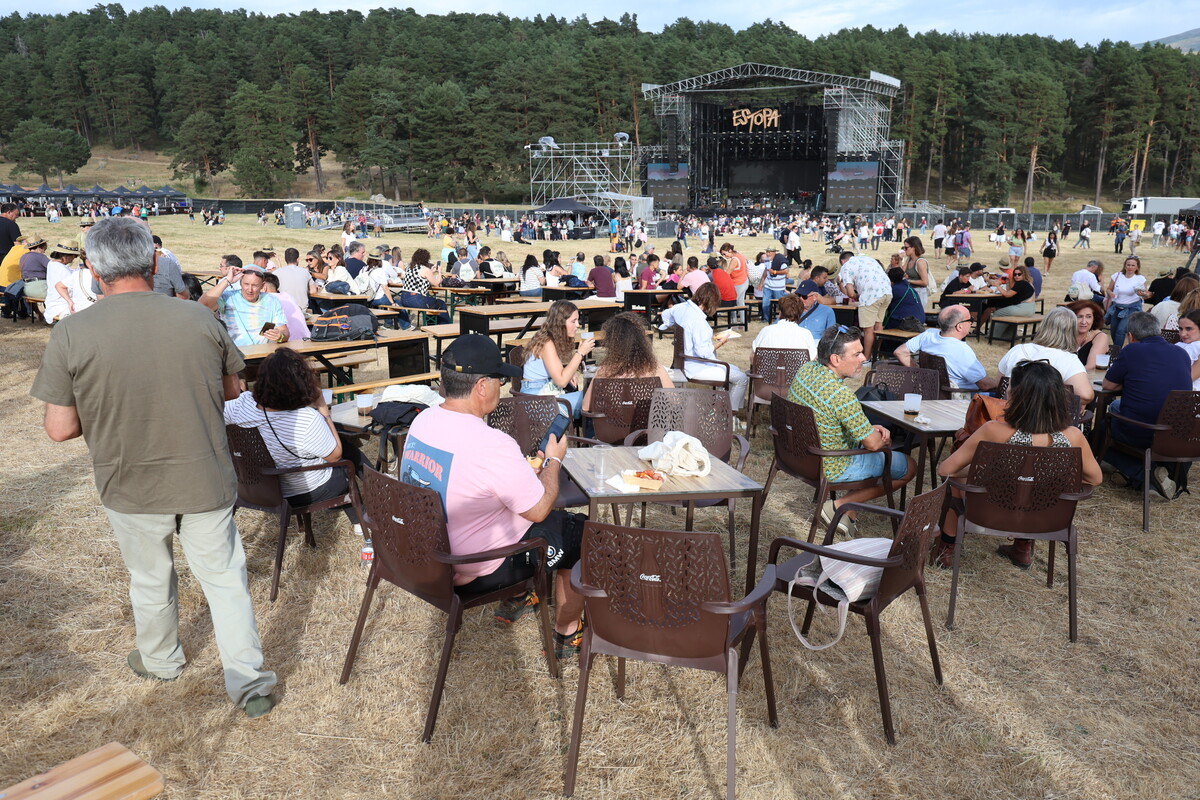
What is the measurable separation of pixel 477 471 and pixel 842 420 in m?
2.08

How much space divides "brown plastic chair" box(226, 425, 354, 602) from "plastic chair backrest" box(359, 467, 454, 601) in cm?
68

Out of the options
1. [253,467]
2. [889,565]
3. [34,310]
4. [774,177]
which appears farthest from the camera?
[774,177]

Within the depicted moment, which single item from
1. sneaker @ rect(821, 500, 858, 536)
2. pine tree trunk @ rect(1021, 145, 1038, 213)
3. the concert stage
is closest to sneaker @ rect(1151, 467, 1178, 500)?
sneaker @ rect(821, 500, 858, 536)

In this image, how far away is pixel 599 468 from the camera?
325cm

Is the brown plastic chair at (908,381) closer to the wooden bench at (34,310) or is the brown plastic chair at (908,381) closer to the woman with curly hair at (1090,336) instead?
the woman with curly hair at (1090,336)

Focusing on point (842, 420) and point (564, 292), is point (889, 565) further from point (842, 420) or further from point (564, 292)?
point (564, 292)

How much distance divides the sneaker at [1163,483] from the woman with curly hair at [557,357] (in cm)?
359

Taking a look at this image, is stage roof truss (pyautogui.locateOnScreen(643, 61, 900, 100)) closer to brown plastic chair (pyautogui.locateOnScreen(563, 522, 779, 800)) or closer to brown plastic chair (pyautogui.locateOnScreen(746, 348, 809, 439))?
brown plastic chair (pyautogui.locateOnScreen(746, 348, 809, 439))

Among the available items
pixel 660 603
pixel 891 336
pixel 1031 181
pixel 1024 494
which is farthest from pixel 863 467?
pixel 1031 181

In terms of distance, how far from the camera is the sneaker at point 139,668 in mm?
2941

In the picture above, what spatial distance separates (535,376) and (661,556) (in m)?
2.99

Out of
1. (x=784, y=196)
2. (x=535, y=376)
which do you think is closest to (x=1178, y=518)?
(x=535, y=376)

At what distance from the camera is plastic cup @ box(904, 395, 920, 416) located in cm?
438

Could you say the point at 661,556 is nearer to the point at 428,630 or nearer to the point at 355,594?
the point at 428,630
